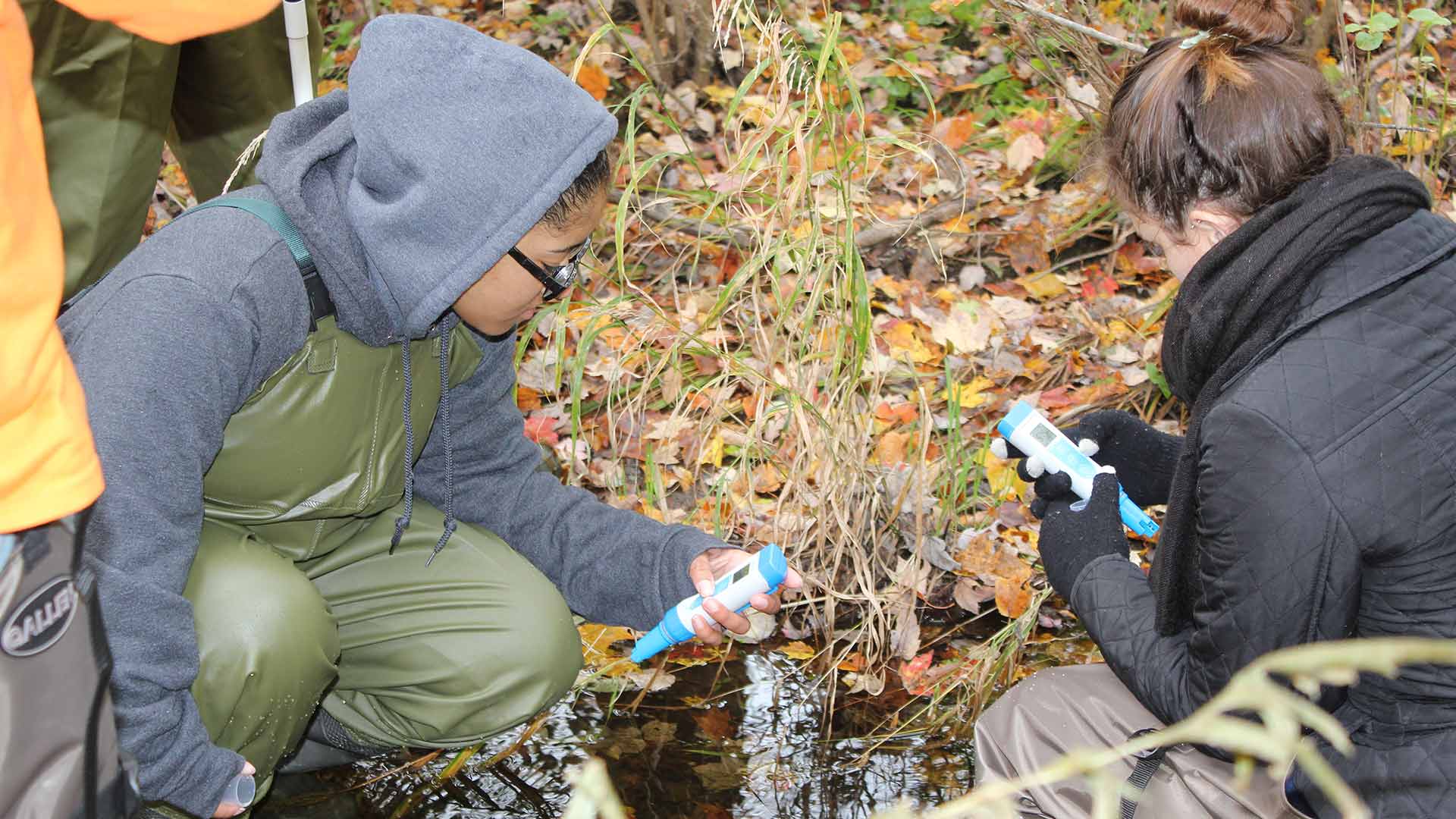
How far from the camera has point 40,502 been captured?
1.23m

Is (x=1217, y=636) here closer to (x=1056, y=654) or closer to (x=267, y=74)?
(x=1056, y=654)

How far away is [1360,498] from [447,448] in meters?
1.48

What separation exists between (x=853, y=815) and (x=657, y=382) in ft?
4.56

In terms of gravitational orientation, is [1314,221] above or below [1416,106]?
above

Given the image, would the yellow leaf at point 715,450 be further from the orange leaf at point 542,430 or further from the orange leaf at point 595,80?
the orange leaf at point 595,80

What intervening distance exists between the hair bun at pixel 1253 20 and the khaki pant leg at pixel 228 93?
2.04 m

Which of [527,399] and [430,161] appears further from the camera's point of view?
[527,399]

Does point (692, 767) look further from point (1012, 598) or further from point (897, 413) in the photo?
point (897, 413)

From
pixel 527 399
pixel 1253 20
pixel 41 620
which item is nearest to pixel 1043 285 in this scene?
pixel 527 399

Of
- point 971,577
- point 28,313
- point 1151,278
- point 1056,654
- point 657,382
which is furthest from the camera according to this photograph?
point 1151,278

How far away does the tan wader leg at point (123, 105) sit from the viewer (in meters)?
2.72

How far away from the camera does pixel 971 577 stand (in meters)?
3.02

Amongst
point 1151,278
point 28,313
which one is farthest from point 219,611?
point 1151,278

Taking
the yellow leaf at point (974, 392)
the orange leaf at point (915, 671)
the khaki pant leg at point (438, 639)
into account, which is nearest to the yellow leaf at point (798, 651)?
the orange leaf at point (915, 671)
